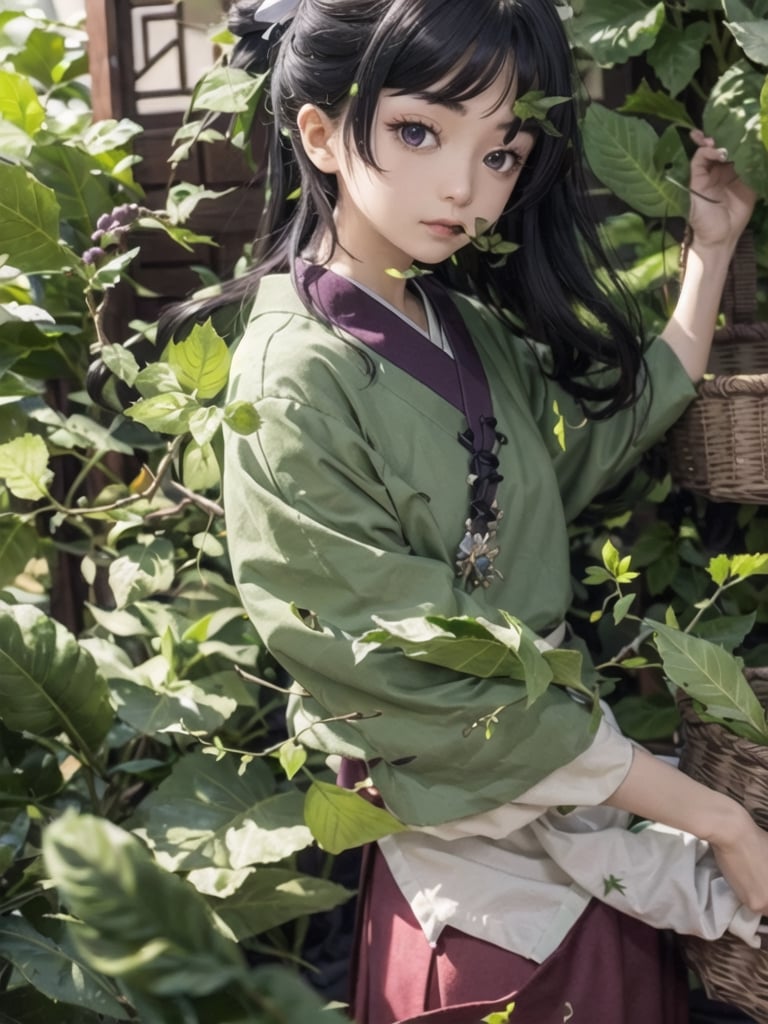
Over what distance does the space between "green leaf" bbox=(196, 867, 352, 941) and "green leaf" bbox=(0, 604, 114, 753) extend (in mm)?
228

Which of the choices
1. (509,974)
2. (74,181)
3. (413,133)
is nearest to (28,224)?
(74,181)

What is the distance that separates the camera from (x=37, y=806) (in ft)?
4.50

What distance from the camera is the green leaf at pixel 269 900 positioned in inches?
51.9

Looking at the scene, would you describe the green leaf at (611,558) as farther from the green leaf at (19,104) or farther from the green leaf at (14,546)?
the green leaf at (19,104)

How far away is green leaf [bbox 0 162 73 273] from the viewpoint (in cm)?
123

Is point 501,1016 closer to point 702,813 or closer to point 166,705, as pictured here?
point 702,813

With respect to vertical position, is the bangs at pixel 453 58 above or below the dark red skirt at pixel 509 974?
above

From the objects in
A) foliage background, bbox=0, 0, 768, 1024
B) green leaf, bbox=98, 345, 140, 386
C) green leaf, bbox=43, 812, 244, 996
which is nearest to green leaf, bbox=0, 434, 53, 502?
foliage background, bbox=0, 0, 768, 1024

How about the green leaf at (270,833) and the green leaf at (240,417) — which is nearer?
the green leaf at (240,417)

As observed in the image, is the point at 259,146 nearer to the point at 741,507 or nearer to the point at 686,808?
the point at 741,507

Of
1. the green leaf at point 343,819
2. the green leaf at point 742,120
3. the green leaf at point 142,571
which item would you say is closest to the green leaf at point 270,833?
the green leaf at point 343,819

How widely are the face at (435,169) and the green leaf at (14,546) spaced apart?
0.55 metres

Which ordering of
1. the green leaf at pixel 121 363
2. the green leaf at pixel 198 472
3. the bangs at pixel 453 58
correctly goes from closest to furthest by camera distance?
1. the bangs at pixel 453 58
2. the green leaf at pixel 121 363
3. the green leaf at pixel 198 472

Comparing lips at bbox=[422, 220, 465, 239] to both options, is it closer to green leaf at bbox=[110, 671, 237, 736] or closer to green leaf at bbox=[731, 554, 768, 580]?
green leaf at bbox=[731, 554, 768, 580]
